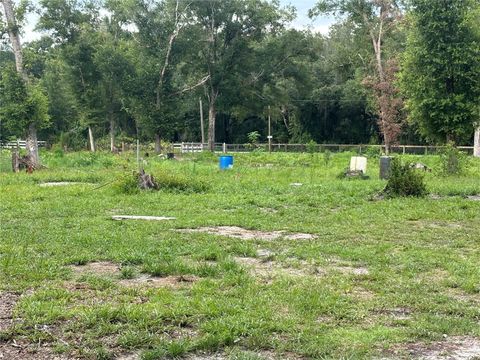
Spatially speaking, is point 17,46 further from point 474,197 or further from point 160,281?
point 160,281

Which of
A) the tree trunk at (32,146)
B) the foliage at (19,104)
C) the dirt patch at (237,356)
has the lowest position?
the dirt patch at (237,356)

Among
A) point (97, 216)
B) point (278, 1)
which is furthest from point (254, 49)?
point (97, 216)

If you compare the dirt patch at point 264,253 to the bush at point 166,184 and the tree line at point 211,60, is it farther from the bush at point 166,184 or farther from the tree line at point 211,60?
the tree line at point 211,60

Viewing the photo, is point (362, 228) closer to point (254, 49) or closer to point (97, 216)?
point (97, 216)

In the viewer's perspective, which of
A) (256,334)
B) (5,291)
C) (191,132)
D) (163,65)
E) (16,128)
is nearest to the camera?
(256,334)

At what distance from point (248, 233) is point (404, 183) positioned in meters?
5.91

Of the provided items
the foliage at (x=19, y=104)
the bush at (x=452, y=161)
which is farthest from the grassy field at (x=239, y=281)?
the foliage at (x=19, y=104)

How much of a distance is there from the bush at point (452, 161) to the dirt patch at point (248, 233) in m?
11.5

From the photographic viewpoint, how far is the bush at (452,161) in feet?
59.9

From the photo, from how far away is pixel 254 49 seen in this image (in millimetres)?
43625

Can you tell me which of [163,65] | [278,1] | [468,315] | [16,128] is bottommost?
[468,315]

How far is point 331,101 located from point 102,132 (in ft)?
79.1

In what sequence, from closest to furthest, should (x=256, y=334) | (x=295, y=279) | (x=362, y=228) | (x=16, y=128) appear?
(x=256, y=334)
(x=295, y=279)
(x=362, y=228)
(x=16, y=128)

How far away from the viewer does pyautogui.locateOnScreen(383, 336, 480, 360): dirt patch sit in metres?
3.80
